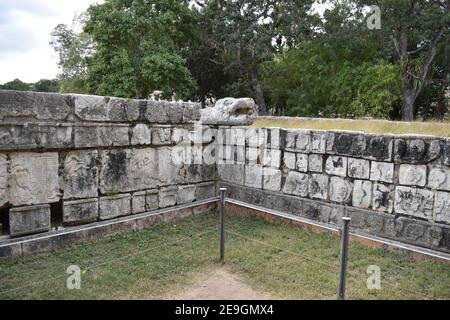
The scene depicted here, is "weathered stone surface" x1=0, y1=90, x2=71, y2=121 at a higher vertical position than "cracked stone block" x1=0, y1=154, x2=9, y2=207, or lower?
higher

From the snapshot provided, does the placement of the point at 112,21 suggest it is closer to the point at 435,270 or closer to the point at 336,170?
the point at 336,170

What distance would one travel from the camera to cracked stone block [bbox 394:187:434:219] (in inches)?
166

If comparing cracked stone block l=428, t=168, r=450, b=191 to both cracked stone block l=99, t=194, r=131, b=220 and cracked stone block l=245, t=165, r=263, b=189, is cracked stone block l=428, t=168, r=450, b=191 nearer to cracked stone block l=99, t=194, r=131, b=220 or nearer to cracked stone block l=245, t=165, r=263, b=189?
cracked stone block l=245, t=165, r=263, b=189

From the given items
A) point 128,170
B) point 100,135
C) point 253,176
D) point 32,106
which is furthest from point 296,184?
point 32,106

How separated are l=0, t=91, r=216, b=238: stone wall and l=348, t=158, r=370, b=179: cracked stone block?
8.46ft

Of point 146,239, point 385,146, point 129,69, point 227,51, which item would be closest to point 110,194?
point 146,239

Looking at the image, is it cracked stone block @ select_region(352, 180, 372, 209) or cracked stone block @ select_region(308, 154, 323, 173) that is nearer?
cracked stone block @ select_region(352, 180, 372, 209)

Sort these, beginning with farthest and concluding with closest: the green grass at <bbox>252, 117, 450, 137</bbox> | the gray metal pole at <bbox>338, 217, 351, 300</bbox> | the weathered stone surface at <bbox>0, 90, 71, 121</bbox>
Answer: the green grass at <bbox>252, 117, 450, 137</bbox>, the weathered stone surface at <bbox>0, 90, 71, 121</bbox>, the gray metal pole at <bbox>338, 217, 351, 300</bbox>

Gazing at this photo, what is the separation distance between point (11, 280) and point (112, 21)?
51.8 feet

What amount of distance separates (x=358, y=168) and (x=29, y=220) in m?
4.15

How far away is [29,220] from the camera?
4.24 m

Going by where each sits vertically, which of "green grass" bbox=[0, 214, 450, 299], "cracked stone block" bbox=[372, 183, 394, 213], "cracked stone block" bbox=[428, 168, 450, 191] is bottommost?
"green grass" bbox=[0, 214, 450, 299]

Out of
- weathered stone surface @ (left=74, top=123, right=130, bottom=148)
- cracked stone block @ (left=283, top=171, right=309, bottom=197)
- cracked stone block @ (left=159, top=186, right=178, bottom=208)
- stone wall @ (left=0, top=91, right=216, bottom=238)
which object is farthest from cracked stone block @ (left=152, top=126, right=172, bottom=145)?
cracked stone block @ (left=283, top=171, right=309, bottom=197)
